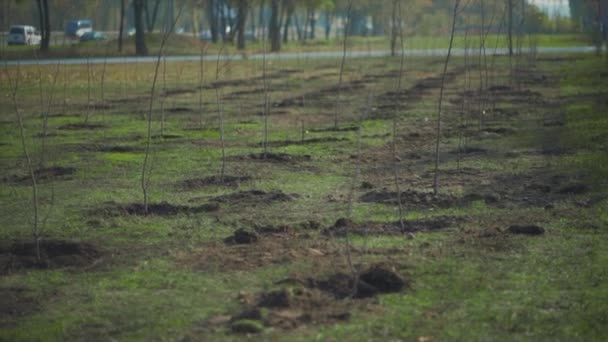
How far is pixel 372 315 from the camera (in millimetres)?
6480

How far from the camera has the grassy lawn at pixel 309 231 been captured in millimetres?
6465

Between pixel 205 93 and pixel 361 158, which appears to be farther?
pixel 205 93

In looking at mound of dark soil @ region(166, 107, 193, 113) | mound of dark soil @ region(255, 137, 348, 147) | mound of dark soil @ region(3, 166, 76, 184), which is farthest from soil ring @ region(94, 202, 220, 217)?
mound of dark soil @ region(166, 107, 193, 113)

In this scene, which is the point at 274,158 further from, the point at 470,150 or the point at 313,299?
the point at 313,299

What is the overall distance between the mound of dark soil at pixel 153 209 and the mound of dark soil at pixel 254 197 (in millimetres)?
411

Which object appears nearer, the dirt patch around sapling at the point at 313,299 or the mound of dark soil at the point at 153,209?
the dirt patch around sapling at the point at 313,299

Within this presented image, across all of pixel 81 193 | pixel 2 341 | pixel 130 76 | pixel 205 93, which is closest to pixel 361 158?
pixel 81 193

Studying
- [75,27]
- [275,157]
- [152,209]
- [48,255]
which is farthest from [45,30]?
[48,255]

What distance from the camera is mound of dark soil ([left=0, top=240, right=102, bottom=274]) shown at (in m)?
8.01

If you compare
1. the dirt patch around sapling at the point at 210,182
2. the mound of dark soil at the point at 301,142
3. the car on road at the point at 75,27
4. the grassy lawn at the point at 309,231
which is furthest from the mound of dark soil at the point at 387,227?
the car on road at the point at 75,27

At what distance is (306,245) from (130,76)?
83.1ft

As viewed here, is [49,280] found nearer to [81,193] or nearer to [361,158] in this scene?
[81,193]

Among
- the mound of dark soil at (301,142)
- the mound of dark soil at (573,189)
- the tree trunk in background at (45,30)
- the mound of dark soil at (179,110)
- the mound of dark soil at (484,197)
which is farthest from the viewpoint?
the tree trunk in background at (45,30)

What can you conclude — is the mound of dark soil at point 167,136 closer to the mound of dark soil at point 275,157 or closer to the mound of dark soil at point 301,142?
the mound of dark soil at point 301,142
